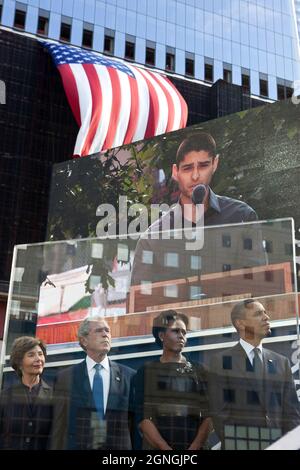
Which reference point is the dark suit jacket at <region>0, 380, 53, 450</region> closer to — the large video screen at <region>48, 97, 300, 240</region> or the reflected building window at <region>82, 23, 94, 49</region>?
the large video screen at <region>48, 97, 300, 240</region>

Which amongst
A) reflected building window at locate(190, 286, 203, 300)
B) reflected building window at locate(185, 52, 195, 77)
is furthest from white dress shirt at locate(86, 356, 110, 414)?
reflected building window at locate(185, 52, 195, 77)

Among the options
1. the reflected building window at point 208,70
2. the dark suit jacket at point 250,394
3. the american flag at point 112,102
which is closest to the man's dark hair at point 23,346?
the dark suit jacket at point 250,394

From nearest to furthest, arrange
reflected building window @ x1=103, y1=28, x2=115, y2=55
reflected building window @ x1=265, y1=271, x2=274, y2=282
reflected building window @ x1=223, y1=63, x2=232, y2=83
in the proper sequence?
reflected building window @ x1=265, y1=271, x2=274, y2=282 → reflected building window @ x1=103, y1=28, x2=115, y2=55 → reflected building window @ x1=223, y1=63, x2=232, y2=83

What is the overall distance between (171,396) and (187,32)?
29.1 metres

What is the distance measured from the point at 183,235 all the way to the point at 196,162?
357cm

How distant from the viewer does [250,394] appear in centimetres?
1645

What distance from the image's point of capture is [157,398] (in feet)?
56.1

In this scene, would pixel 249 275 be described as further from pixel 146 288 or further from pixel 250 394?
pixel 250 394

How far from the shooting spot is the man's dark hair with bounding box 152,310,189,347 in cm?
1795

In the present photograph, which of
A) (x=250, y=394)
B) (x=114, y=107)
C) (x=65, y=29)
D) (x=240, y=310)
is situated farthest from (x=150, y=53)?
(x=250, y=394)

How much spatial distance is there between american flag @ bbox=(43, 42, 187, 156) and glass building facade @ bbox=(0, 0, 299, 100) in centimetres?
479

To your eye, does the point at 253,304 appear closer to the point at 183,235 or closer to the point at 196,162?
the point at 183,235

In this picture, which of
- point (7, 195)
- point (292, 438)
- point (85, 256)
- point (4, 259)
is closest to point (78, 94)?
point (7, 195)

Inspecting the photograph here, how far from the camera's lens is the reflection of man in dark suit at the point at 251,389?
1598 centimetres
